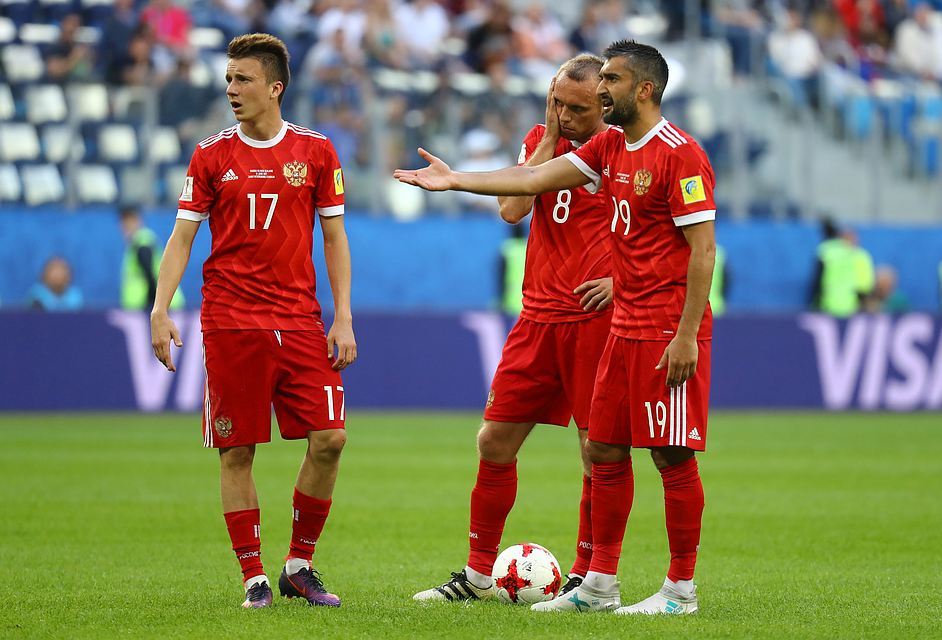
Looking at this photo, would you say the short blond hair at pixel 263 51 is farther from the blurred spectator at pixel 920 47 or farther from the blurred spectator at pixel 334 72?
the blurred spectator at pixel 920 47

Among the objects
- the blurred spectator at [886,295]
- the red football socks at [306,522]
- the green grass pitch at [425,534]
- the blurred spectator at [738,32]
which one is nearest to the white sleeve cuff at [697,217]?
the green grass pitch at [425,534]

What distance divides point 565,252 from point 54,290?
37.8 ft

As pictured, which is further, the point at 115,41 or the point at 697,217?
the point at 115,41

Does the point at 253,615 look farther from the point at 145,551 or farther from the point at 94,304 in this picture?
the point at 94,304

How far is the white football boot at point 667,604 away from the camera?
631 cm

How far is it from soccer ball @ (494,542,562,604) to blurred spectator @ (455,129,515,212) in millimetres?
12318


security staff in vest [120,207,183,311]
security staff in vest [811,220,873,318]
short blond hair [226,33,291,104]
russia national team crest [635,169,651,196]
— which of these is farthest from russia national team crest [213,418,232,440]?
security staff in vest [811,220,873,318]

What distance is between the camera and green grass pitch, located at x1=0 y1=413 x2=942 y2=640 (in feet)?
20.1

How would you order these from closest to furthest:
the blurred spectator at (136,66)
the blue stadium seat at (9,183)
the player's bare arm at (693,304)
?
1. the player's bare arm at (693,304)
2. the blue stadium seat at (9,183)
3. the blurred spectator at (136,66)

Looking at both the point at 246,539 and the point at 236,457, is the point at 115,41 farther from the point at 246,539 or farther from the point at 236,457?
the point at 246,539

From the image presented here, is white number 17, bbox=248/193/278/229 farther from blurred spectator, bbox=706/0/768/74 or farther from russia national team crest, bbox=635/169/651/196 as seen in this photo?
blurred spectator, bbox=706/0/768/74

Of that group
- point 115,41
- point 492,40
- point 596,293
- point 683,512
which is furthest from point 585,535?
point 492,40

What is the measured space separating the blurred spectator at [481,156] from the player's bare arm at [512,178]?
12.3 m

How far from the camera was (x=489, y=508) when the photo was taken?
6.97m
